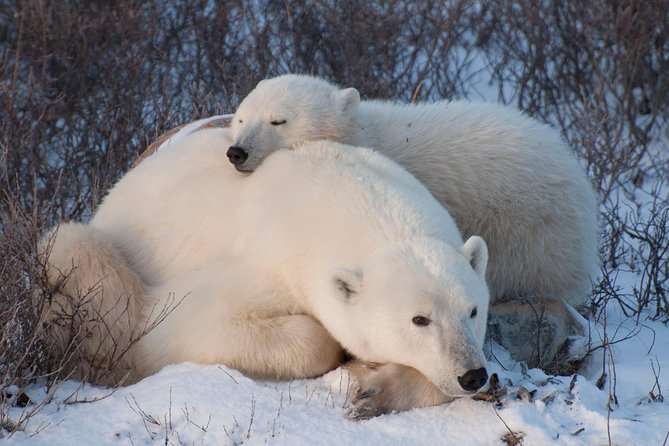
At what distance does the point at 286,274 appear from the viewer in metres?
3.22

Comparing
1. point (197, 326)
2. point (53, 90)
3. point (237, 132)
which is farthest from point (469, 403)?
point (53, 90)

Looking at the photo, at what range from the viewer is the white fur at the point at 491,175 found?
4.02 m

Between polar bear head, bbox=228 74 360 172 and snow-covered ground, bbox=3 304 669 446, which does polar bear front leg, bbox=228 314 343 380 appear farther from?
polar bear head, bbox=228 74 360 172

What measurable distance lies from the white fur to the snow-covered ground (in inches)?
35.1

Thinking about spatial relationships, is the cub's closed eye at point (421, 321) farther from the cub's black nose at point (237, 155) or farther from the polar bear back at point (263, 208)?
the cub's black nose at point (237, 155)

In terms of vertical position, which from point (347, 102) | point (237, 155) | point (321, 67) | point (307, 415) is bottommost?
point (307, 415)

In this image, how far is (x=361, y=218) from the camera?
3.16 m

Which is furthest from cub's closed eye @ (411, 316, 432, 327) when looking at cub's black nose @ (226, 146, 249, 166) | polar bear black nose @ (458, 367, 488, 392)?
cub's black nose @ (226, 146, 249, 166)

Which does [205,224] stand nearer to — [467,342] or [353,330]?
[353,330]

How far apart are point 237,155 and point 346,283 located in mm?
1014

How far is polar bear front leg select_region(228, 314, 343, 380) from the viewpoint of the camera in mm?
3172

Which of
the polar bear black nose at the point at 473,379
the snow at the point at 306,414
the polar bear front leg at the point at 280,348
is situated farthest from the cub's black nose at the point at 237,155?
the polar bear black nose at the point at 473,379

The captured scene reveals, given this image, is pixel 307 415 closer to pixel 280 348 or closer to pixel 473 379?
pixel 280 348

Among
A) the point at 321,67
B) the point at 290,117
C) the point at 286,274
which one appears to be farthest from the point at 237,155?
the point at 321,67
